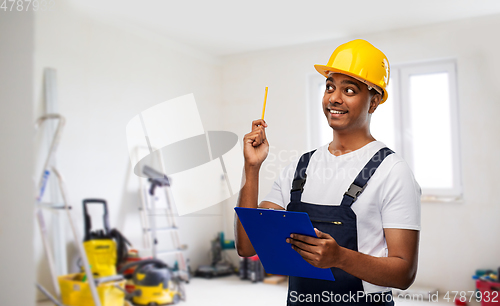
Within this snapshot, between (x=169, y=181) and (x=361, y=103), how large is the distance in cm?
291

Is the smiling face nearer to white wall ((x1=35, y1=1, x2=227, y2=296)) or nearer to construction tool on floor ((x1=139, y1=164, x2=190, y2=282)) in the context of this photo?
A: white wall ((x1=35, y1=1, x2=227, y2=296))

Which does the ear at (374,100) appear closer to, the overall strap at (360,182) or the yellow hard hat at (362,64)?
the yellow hard hat at (362,64)

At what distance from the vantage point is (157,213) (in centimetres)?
376

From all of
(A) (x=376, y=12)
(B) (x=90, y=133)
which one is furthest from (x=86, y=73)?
(A) (x=376, y=12)

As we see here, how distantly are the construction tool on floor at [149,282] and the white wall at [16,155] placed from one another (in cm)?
240

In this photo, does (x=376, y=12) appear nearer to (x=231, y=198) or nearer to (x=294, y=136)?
(x=294, y=136)

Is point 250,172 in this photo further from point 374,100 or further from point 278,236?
point 374,100

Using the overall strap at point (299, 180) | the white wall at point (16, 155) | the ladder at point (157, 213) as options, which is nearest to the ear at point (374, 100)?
the overall strap at point (299, 180)

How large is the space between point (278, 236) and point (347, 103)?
402mm

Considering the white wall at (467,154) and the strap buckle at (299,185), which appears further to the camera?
the white wall at (467,154)

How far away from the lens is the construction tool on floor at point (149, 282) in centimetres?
302

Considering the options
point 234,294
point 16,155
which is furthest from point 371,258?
point 234,294

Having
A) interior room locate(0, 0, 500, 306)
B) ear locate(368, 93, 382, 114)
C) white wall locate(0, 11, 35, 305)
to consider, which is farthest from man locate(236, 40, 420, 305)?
interior room locate(0, 0, 500, 306)

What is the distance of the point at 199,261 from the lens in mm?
4277
